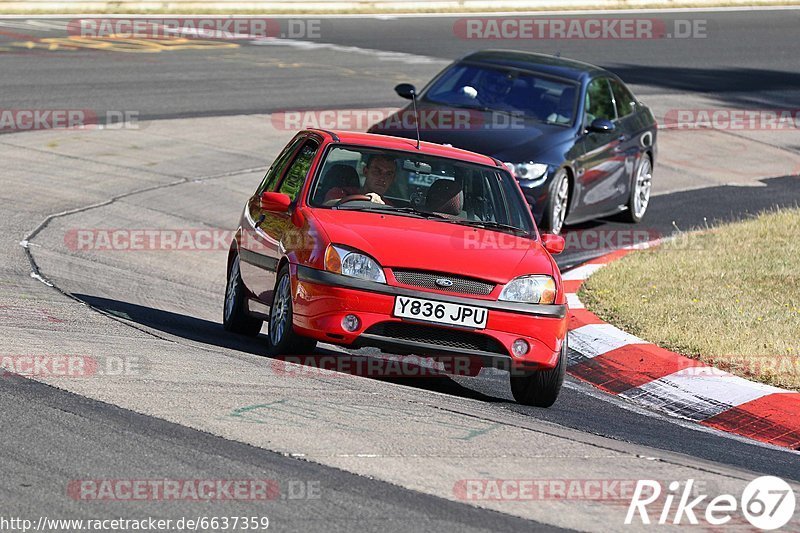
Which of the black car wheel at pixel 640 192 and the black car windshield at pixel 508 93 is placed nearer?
the black car windshield at pixel 508 93

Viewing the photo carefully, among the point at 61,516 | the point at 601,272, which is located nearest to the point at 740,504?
the point at 61,516

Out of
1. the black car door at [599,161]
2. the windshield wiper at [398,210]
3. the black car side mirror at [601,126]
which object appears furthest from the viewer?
the black car door at [599,161]

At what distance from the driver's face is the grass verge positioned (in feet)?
7.10

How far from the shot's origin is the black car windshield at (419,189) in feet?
29.5

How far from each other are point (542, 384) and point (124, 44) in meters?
19.7

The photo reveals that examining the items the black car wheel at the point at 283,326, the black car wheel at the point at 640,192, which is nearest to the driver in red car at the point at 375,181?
the black car wheel at the point at 283,326

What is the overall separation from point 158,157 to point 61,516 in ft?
39.2

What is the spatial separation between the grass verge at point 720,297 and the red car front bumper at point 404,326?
Result: 163cm

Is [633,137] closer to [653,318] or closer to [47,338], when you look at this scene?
[653,318]

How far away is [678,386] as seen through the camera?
29.1 ft

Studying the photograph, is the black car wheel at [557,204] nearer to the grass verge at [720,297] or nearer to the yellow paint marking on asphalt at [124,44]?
the grass verge at [720,297]

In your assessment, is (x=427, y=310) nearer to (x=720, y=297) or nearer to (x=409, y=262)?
(x=409, y=262)

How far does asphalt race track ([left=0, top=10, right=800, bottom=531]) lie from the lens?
5496mm

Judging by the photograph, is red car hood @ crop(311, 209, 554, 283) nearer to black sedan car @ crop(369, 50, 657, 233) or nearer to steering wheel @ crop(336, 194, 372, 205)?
steering wheel @ crop(336, 194, 372, 205)
